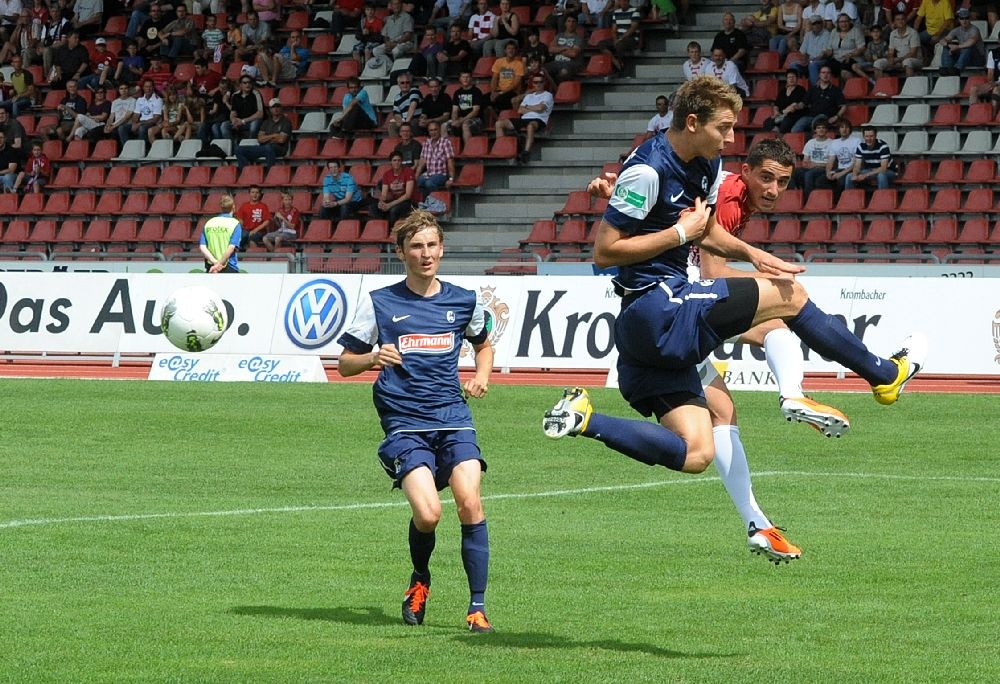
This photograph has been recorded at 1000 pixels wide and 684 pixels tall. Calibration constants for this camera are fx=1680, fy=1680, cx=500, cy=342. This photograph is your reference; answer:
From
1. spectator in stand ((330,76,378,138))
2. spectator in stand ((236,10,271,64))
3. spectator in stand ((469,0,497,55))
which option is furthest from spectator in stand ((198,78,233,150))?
spectator in stand ((469,0,497,55))

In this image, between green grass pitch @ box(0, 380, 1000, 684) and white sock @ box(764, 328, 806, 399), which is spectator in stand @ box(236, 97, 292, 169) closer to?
green grass pitch @ box(0, 380, 1000, 684)

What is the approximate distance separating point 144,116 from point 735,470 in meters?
28.3

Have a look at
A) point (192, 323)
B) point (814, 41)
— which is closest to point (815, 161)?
point (814, 41)

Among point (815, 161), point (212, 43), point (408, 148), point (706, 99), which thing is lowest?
point (408, 148)

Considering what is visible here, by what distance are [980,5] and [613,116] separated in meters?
6.70

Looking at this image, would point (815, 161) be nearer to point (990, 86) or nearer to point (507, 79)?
point (990, 86)

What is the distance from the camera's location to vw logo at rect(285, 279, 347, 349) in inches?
895

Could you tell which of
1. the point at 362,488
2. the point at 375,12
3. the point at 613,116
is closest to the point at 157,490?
the point at 362,488

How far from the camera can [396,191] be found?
29703 millimetres

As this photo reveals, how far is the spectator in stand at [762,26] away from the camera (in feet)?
96.0

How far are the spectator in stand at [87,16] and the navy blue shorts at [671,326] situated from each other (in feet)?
108

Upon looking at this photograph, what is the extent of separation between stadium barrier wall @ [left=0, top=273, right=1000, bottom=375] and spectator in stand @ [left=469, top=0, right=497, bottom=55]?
10520mm

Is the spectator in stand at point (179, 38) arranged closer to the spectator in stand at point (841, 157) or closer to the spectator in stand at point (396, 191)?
the spectator in stand at point (396, 191)

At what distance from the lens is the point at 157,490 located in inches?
490
